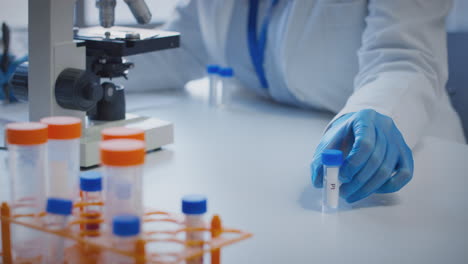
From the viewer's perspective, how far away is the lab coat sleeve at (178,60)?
204 centimetres

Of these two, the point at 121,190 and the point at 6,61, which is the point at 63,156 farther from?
the point at 6,61

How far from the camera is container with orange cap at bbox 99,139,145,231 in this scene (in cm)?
73

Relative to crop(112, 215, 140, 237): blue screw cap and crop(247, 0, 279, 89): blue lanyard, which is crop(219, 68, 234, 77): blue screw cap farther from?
crop(112, 215, 140, 237): blue screw cap

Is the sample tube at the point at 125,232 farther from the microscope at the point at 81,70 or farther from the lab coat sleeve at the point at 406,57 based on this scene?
the lab coat sleeve at the point at 406,57

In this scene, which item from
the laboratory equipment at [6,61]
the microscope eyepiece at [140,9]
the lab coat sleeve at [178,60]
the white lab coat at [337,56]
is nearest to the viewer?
the microscope eyepiece at [140,9]

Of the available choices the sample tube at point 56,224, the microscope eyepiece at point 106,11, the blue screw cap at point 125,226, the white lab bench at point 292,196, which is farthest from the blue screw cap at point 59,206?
the microscope eyepiece at point 106,11

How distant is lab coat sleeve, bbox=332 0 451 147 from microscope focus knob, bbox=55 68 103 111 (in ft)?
1.86

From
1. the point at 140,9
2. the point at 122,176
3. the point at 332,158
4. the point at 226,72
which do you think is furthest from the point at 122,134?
the point at 226,72

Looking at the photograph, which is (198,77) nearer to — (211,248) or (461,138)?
(461,138)

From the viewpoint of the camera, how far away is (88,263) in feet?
2.62

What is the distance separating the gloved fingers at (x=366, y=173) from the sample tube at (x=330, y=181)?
2cm

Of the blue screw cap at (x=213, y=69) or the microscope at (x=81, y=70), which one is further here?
the blue screw cap at (x=213, y=69)

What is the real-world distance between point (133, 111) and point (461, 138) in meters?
0.88

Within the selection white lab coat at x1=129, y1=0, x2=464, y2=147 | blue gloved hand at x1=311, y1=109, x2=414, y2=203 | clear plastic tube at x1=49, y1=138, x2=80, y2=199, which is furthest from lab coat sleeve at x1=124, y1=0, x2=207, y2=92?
clear plastic tube at x1=49, y1=138, x2=80, y2=199
